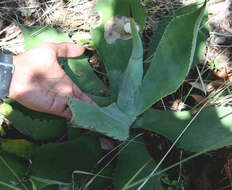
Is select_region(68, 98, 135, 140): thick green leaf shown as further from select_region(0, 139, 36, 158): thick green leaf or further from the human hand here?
select_region(0, 139, 36, 158): thick green leaf

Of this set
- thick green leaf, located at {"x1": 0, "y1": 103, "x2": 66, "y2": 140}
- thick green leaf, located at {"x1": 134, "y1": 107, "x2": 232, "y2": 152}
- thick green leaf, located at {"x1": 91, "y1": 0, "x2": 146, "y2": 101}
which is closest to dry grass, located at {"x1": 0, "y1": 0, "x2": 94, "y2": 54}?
thick green leaf, located at {"x1": 91, "y1": 0, "x2": 146, "y2": 101}

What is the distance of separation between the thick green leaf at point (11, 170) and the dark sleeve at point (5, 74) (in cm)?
33

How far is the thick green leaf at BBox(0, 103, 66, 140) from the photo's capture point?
4.21 ft

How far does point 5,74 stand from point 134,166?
2.73 feet

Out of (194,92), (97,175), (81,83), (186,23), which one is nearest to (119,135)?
(97,175)

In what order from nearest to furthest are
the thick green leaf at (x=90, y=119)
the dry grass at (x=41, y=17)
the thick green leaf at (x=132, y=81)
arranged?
the thick green leaf at (x=90, y=119) → the thick green leaf at (x=132, y=81) → the dry grass at (x=41, y=17)

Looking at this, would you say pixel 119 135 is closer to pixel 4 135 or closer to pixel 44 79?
pixel 44 79

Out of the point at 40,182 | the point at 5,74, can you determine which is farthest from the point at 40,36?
the point at 40,182

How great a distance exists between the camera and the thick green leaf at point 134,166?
3.67 feet

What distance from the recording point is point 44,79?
1404mm

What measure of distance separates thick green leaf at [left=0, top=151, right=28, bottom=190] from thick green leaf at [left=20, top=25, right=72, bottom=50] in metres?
0.64

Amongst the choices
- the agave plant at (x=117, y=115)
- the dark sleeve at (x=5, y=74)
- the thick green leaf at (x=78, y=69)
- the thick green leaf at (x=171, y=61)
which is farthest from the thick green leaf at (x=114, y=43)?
the dark sleeve at (x=5, y=74)

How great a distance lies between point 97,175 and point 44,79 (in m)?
0.62

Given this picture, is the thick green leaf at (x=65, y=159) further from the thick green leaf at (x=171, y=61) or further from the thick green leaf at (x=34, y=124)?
the thick green leaf at (x=171, y=61)
